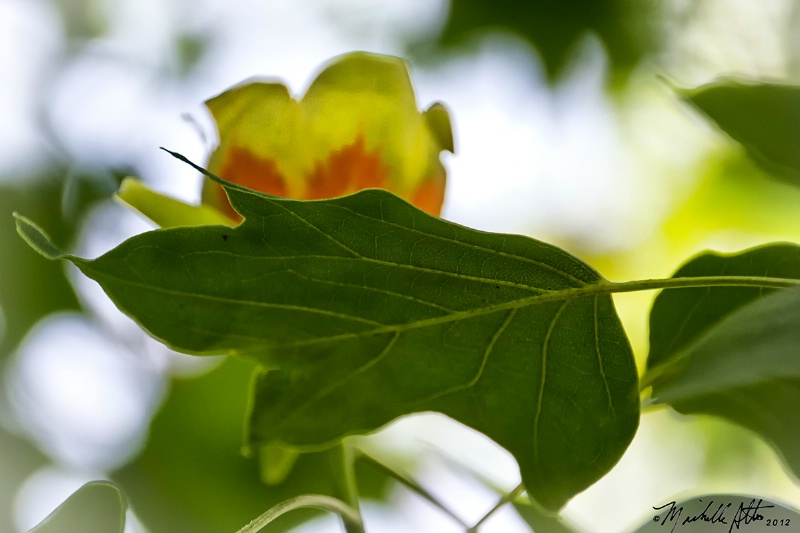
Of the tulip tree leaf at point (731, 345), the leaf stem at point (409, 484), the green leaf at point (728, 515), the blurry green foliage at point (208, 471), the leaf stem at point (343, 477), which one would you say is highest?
the tulip tree leaf at point (731, 345)

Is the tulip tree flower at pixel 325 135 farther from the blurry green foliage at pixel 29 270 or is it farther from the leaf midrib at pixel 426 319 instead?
the blurry green foliage at pixel 29 270

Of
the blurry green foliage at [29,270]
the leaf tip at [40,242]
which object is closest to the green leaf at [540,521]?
the leaf tip at [40,242]

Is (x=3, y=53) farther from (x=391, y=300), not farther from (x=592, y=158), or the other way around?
(x=391, y=300)

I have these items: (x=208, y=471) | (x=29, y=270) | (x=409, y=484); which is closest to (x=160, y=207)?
(x=409, y=484)

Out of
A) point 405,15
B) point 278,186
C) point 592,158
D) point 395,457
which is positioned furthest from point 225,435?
point 405,15

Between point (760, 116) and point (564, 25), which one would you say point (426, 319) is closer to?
point (760, 116)

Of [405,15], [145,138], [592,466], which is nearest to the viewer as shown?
[592,466]

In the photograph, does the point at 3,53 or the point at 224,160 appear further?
the point at 3,53
